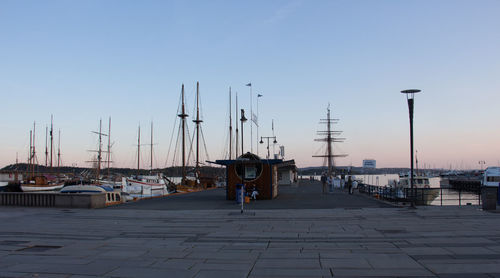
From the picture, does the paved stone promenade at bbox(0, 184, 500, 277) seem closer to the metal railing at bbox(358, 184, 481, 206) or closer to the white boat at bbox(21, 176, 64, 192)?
the metal railing at bbox(358, 184, 481, 206)

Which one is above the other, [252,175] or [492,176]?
[252,175]

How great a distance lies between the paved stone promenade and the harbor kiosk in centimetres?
783

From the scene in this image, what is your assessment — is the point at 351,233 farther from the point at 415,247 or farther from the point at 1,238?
the point at 1,238

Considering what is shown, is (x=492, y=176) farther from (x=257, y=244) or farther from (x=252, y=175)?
(x=257, y=244)

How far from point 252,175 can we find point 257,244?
49.0 ft

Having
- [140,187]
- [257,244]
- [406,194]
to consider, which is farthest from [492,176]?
[257,244]

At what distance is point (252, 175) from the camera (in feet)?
83.5

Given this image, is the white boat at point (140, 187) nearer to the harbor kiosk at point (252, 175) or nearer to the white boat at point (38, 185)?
the white boat at point (38, 185)

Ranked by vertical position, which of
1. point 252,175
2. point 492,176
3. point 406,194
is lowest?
point 406,194

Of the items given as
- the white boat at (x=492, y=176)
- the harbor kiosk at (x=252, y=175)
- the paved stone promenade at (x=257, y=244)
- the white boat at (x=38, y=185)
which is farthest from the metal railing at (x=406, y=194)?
the white boat at (x=38, y=185)

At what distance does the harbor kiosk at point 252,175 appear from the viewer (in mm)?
25156

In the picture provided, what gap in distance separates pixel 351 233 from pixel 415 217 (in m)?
5.00

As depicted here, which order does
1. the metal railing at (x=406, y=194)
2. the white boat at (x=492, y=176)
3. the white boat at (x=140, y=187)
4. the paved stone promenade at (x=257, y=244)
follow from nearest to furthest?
the paved stone promenade at (x=257, y=244) → the metal railing at (x=406, y=194) → the white boat at (x=140, y=187) → the white boat at (x=492, y=176)

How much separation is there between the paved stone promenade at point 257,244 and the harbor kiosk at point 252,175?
25.7 feet
